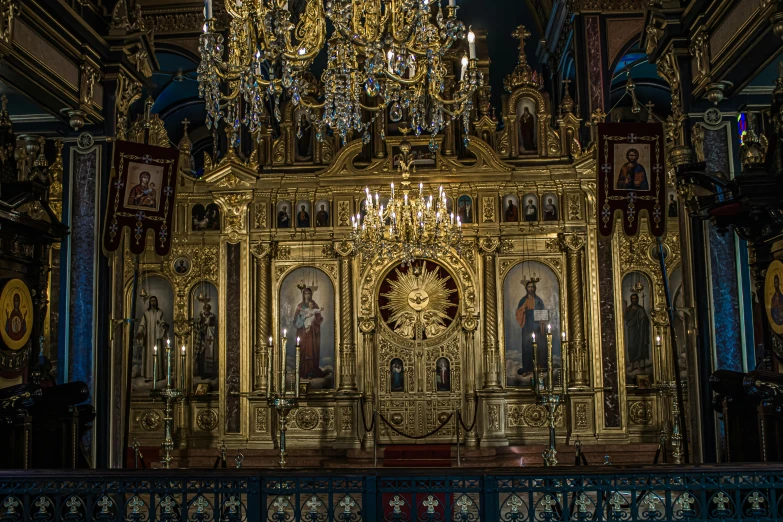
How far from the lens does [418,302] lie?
15.4 meters

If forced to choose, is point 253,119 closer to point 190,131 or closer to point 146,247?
point 146,247

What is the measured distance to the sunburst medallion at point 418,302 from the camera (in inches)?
604

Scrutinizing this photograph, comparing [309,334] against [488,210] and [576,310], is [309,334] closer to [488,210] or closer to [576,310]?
[488,210]

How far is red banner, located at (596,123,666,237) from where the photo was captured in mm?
9922

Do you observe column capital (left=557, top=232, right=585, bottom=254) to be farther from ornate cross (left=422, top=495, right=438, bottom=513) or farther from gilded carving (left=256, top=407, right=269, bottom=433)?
ornate cross (left=422, top=495, right=438, bottom=513)

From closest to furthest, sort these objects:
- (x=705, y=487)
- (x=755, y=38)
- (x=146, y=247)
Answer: (x=705, y=487) → (x=755, y=38) → (x=146, y=247)

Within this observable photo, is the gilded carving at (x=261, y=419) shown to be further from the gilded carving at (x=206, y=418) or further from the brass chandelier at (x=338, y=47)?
the brass chandelier at (x=338, y=47)

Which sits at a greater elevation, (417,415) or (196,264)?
(196,264)

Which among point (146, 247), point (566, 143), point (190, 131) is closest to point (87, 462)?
point (146, 247)

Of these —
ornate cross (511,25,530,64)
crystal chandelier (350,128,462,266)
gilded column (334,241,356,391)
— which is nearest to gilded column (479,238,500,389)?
crystal chandelier (350,128,462,266)

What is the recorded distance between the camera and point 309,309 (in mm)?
15438

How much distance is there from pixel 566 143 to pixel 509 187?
52.0 inches

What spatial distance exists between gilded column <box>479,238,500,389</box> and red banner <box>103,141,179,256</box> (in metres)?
6.40

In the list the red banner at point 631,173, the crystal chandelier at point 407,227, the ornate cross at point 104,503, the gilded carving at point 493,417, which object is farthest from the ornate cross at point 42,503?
the gilded carving at point 493,417
